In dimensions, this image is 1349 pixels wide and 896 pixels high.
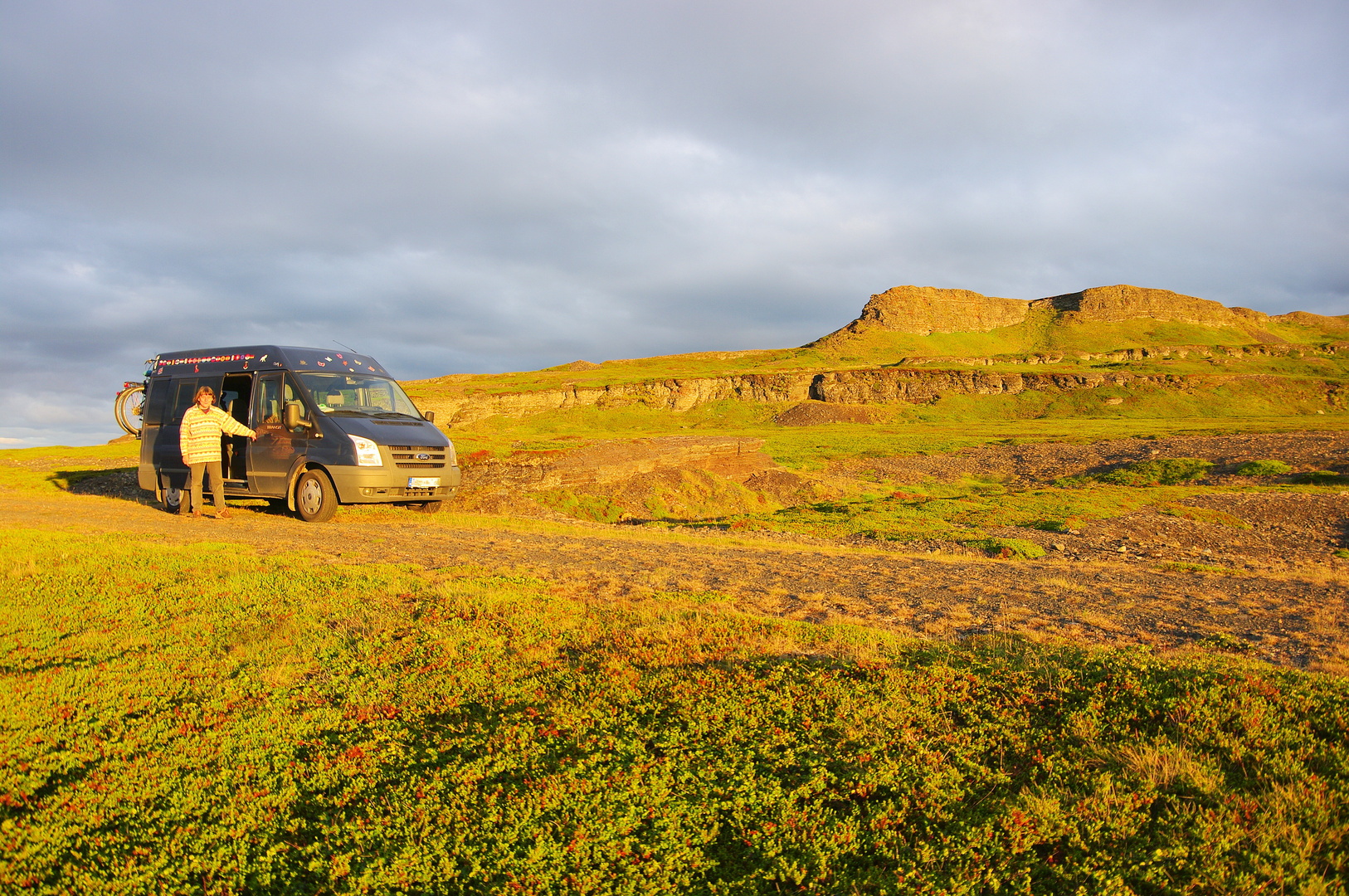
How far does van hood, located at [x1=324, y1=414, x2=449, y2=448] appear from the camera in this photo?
568 inches

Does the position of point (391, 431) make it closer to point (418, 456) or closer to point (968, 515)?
point (418, 456)

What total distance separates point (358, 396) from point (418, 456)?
229cm

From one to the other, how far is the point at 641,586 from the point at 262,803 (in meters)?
5.22

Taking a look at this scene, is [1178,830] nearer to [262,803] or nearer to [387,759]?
[387,759]

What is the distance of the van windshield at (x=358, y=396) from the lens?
15133 mm

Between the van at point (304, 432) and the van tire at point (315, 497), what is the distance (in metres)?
0.02

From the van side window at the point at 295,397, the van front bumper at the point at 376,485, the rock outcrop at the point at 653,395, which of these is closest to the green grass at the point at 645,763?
the van front bumper at the point at 376,485

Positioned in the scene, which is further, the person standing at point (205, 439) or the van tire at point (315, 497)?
the van tire at point (315, 497)

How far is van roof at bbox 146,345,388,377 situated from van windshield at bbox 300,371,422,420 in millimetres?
299

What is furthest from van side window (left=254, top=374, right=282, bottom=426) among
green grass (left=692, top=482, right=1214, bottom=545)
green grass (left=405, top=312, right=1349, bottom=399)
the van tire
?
green grass (left=405, top=312, right=1349, bottom=399)

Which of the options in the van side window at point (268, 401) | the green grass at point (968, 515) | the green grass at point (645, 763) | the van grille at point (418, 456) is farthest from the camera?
the green grass at point (968, 515)

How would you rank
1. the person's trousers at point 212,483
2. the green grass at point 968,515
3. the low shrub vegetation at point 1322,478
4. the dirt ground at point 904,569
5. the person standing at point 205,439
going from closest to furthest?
the dirt ground at point 904,569
the person standing at point 205,439
the person's trousers at point 212,483
the green grass at point 968,515
the low shrub vegetation at point 1322,478

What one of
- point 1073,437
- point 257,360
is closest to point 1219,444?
point 1073,437

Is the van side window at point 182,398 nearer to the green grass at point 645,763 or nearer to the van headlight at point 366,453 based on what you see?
the van headlight at point 366,453
